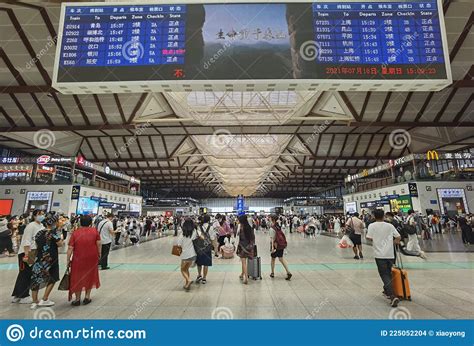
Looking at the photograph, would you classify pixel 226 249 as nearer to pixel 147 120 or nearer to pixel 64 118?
pixel 147 120

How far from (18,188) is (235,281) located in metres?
24.7

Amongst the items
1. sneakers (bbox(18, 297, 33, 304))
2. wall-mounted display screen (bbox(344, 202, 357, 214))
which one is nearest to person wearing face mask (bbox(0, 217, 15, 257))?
sneakers (bbox(18, 297, 33, 304))

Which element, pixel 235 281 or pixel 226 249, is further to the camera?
pixel 226 249

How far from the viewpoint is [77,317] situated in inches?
155

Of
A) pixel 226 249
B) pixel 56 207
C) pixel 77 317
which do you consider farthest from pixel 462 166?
pixel 56 207
